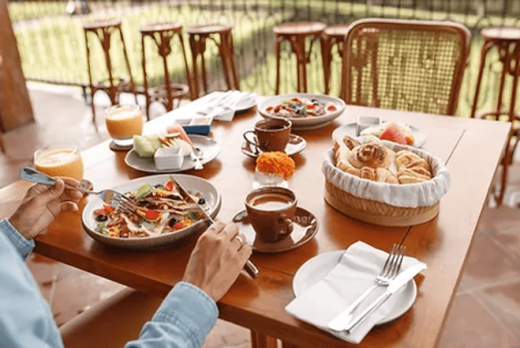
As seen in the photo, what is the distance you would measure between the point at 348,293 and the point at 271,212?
0.23 meters

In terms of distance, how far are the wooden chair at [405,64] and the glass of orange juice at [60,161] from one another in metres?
1.37

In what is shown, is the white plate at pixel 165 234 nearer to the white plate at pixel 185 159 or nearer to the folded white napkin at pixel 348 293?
the white plate at pixel 185 159

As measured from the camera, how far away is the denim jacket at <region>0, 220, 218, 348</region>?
0.67m

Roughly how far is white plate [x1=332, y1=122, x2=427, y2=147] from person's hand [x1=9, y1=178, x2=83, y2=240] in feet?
2.69

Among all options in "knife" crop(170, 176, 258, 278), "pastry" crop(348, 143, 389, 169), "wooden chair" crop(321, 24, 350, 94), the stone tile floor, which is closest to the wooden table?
"knife" crop(170, 176, 258, 278)

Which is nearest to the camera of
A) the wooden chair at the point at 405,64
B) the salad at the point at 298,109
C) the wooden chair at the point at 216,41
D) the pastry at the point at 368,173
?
the pastry at the point at 368,173

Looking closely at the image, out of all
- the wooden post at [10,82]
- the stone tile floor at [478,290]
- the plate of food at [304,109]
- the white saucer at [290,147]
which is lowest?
the stone tile floor at [478,290]

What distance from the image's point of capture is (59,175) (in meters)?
1.43

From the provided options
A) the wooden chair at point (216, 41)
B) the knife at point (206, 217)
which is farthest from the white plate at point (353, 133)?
the wooden chair at point (216, 41)

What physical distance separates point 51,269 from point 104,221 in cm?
165

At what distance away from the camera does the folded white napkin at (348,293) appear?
875 mm

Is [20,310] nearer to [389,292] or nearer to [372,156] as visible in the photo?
[389,292]

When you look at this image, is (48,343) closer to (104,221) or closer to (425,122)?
→ (104,221)

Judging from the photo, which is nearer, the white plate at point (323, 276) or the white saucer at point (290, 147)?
the white plate at point (323, 276)
